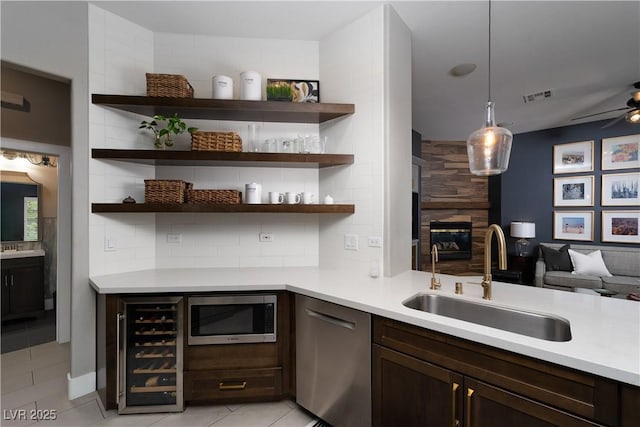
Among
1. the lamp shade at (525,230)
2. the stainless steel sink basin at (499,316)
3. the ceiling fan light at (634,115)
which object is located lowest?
the stainless steel sink basin at (499,316)

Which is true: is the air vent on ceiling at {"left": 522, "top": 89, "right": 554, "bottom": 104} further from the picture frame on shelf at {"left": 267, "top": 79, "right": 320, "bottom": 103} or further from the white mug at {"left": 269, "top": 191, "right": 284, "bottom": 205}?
the white mug at {"left": 269, "top": 191, "right": 284, "bottom": 205}

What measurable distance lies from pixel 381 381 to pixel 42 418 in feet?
7.21

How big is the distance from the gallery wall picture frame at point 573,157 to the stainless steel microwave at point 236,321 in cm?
592

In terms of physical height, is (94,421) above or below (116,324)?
below

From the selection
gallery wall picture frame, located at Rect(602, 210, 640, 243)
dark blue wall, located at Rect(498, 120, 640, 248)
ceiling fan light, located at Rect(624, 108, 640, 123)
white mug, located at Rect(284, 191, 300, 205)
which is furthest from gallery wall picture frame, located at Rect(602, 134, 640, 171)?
white mug, located at Rect(284, 191, 300, 205)

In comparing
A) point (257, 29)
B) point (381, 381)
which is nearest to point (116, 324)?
point (381, 381)

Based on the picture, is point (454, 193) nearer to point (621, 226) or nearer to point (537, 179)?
point (537, 179)

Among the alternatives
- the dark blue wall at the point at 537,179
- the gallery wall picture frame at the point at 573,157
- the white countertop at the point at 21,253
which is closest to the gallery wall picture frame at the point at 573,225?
the dark blue wall at the point at 537,179

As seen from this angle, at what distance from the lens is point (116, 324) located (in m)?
1.95

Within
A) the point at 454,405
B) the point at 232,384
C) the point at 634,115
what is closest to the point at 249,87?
the point at 232,384

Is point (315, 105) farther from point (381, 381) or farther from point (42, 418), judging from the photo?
point (42, 418)

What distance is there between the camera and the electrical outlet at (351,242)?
7.89ft

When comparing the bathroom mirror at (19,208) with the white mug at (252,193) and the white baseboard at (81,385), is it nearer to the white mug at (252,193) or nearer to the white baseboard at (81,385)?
the white baseboard at (81,385)

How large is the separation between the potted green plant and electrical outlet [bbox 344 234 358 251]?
1442mm
